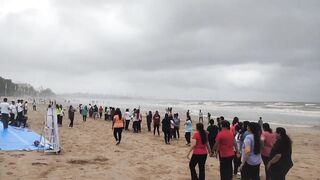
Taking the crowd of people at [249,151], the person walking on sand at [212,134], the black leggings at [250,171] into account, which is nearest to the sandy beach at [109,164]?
the person walking on sand at [212,134]

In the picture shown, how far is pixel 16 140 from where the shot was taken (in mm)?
15695

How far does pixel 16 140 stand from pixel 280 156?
1190cm

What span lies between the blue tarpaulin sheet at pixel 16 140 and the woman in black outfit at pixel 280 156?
9.61 meters

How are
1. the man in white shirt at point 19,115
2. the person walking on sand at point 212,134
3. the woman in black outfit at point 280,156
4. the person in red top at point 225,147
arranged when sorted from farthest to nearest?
the man in white shirt at point 19,115 → the person walking on sand at point 212,134 → the person in red top at point 225,147 → the woman in black outfit at point 280,156

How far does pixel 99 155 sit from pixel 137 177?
3.76 m

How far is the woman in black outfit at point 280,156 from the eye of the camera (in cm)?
766

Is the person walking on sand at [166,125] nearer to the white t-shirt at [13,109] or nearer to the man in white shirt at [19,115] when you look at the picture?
the man in white shirt at [19,115]

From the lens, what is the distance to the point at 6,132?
17.5 metres

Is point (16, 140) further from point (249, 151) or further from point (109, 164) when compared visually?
point (249, 151)

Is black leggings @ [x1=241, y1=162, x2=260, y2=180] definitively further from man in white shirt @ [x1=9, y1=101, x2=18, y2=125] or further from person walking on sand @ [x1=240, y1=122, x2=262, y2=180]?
man in white shirt @ [x1=9, y1=101, x2=18, y2=125]

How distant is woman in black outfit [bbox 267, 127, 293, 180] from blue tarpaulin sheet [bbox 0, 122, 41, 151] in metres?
9.61

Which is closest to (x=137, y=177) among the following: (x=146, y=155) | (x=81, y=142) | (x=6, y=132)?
(x=146, y=155)

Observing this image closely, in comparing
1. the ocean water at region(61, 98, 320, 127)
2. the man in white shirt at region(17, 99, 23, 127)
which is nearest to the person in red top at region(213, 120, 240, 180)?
the man in white shirt at region(17, 99, 23, 127)

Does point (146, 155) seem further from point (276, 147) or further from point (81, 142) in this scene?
point (276, 147)
